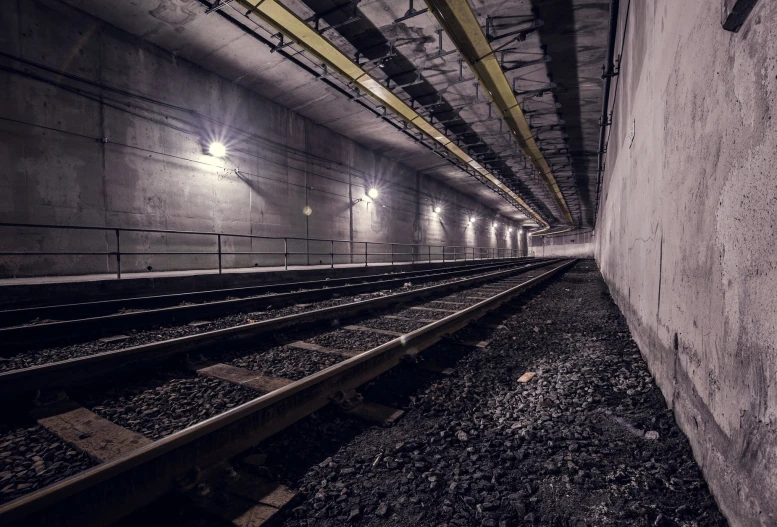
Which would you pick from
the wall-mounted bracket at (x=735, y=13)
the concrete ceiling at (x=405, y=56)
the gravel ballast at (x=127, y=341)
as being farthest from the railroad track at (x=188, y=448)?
the concrete ceiling at (x=405, y=56)

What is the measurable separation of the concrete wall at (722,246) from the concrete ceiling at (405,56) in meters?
7.59

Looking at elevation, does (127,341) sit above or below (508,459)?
above

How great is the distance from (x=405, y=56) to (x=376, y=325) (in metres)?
9.16

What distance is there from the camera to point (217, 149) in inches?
468

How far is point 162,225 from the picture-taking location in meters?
10.7

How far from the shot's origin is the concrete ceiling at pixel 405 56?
345 inches

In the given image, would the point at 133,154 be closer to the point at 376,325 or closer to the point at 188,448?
the point at 376,325

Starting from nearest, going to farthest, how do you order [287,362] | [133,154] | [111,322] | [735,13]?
[735,13], [287,362], [111,322], [133,154]

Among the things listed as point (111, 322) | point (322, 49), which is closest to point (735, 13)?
point (111, 322)

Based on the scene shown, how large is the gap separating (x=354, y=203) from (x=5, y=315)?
48.7 ft

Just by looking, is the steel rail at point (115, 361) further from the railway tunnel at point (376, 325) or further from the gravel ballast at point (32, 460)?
the gravel ballast at point (32, 460)

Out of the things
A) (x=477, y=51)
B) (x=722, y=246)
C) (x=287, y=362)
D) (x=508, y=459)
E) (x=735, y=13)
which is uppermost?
(x=477, y=51)

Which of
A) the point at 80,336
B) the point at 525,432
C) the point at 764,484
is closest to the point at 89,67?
the point at 80,336

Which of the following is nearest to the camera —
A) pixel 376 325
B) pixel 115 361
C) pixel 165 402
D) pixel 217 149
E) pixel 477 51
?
pixel 165 402
